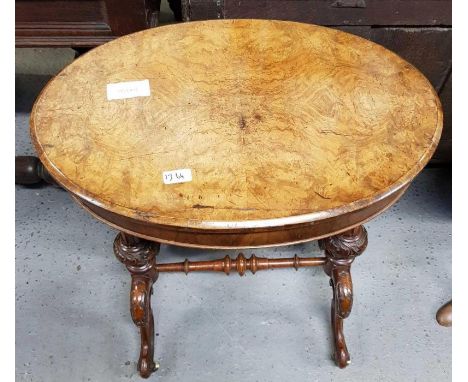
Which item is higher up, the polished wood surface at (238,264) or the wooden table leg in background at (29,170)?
the wooden table leg in background at (29,170)

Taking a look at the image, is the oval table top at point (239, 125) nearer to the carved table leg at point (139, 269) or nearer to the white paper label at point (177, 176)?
the white paper label at point (177, 176)

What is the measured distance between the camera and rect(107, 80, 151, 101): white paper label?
98 cm

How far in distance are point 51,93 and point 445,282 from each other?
3.66 feet

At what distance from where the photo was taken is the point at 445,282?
141cm

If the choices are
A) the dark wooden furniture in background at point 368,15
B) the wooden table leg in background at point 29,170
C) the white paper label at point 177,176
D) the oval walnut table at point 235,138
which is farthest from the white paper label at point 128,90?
the wooden table leg in background at point 29,170

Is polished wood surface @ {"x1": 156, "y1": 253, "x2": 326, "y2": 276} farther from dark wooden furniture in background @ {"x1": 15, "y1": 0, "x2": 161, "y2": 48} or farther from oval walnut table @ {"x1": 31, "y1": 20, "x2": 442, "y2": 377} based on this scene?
dark wooden furniture in background @ {"x1": 15, "y1": 0, "x2": 161, "y2": 48}

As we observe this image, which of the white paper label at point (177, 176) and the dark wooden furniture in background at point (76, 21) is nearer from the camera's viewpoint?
the white paper label at point (177, 176)

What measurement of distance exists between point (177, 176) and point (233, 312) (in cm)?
63

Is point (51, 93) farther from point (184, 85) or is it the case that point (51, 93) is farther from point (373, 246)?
point (373, 246)

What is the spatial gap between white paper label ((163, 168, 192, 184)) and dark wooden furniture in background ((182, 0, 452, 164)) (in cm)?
65

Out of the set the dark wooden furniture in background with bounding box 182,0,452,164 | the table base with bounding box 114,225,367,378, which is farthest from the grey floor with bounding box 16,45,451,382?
the dark wooden furniture in background with bounding box 182,0,452,164

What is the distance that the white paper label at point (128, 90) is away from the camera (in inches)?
38.4

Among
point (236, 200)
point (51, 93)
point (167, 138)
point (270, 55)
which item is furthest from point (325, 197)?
point (51, 93)

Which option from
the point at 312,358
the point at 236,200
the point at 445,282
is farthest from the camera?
the point at 445,282
